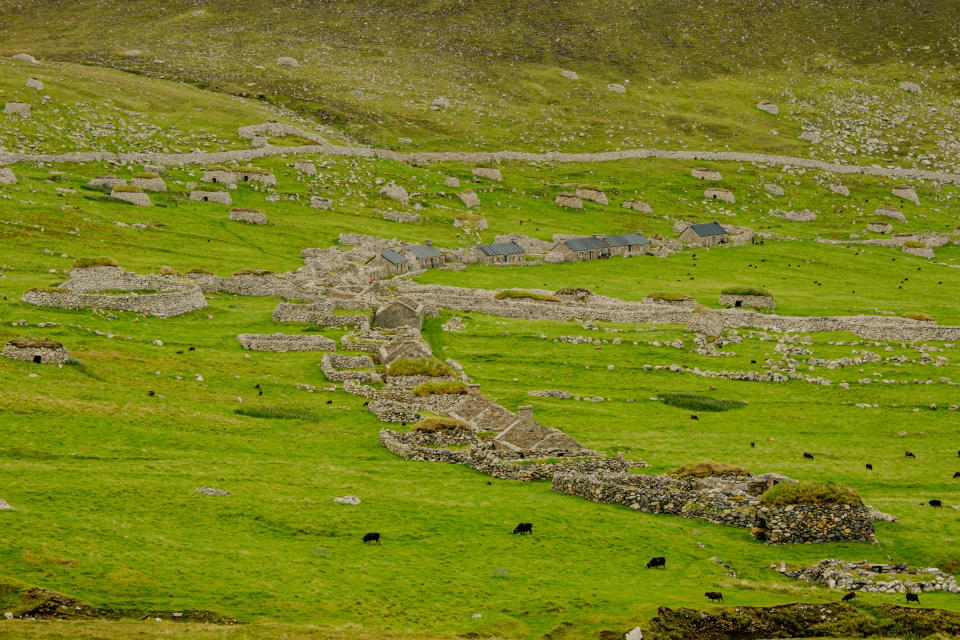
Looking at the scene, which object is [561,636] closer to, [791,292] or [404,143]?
[791,292]

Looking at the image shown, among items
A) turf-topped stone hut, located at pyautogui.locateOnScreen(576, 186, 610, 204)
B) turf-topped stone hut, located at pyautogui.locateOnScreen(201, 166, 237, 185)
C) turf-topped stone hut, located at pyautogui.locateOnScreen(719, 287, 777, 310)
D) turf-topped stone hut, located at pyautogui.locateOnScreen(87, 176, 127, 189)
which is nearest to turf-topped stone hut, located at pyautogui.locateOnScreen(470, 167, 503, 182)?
turf-topped stone hut, located at pyautogui.locateOnScreen(576, 186, 610, 204)

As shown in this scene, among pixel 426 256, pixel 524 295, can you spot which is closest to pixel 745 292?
pixel 524 295

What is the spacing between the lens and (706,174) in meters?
163

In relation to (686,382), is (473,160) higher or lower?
higher

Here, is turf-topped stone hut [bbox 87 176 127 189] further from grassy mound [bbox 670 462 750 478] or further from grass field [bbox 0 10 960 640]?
grassy mound [bbox 670 462 750 478]

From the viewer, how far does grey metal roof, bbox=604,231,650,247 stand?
122m

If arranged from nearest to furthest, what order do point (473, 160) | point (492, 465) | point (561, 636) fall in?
point (561, 636)
point (492, 465)
point (473, 160)

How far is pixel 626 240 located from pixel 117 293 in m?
67.6

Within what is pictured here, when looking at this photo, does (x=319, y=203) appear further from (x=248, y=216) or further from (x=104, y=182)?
(x=104, y=182)

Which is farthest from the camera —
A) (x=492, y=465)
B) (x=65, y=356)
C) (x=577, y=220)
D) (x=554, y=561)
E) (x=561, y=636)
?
(x=577, y=220)

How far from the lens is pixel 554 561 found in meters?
35.1

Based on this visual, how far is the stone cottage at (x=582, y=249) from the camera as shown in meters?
118

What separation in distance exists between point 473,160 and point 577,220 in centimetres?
3014

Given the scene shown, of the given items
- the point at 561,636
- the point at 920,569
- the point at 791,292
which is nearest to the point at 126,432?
the point at 561,636
